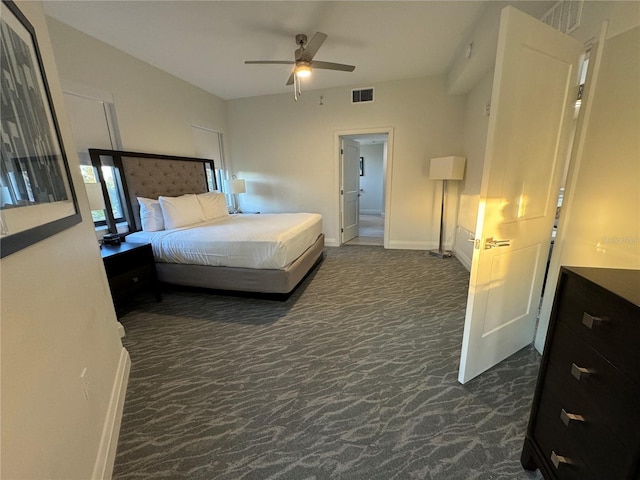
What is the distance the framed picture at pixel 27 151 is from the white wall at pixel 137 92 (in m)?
1.98

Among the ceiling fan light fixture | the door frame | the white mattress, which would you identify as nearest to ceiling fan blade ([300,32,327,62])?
the ceiling fan light fixture

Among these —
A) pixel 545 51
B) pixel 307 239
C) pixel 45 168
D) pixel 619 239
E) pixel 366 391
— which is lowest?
pixel 366 391

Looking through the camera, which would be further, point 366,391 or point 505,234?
point 366,391

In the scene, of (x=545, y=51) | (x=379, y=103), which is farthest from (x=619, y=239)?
(x=379, y=103)

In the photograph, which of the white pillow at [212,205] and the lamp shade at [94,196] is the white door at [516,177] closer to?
the lamp shade at [94,196]

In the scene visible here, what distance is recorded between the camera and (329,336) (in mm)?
2172

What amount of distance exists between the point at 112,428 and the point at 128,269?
1.55 meters

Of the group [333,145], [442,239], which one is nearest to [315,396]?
[442,239]

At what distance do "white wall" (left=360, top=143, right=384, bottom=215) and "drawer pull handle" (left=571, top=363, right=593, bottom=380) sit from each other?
7.79m

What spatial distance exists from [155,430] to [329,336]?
49.2 inches

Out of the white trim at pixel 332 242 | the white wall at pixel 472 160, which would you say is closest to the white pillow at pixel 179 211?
the white trim at pixel 332 242

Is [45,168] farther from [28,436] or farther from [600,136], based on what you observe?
[600,136]

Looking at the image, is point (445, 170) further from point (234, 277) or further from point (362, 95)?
point (234, 277)

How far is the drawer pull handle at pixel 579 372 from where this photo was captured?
880 millimetres
